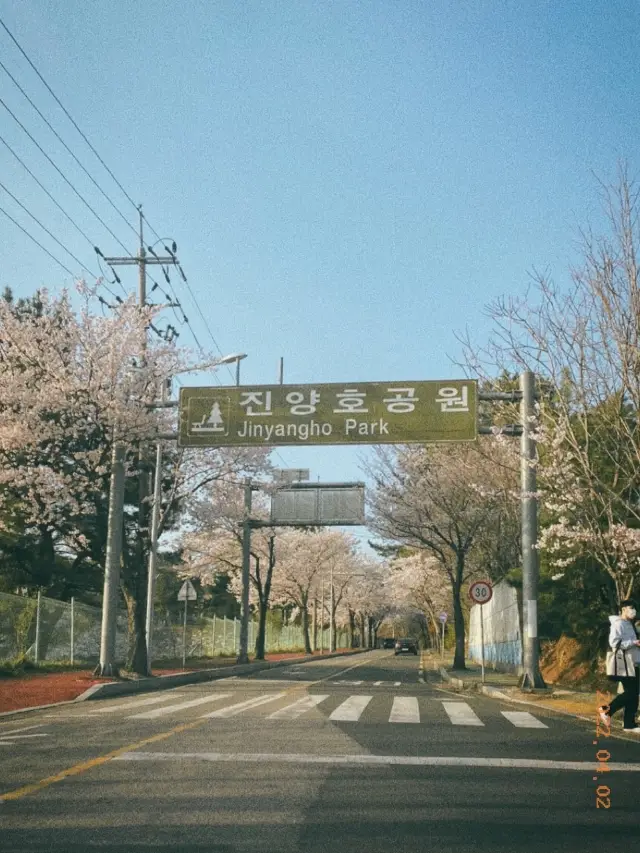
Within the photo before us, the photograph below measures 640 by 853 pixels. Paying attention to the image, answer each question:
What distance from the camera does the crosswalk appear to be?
13.4 m

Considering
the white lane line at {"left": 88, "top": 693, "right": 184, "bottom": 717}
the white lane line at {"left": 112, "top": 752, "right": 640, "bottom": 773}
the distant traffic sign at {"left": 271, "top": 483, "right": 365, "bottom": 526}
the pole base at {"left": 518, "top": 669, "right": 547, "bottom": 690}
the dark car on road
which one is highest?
the distant traffic sign at {"left": 271, "top": 483, "right": 365, "bottom": 526}

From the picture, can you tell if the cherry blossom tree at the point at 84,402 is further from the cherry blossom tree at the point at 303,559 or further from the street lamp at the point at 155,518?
the cherry blossom tree at the point at 303,559

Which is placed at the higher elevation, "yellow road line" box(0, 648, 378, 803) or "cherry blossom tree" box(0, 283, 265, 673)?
"cherry blossom tree" box(0, 283, 265, 673)

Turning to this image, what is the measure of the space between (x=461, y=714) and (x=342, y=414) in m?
8.43

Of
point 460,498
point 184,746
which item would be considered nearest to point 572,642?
point 460,498

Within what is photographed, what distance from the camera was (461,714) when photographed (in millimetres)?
14594

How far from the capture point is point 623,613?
39.5 ft

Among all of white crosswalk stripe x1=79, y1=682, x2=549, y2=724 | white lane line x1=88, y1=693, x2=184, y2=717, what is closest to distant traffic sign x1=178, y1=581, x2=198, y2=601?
white lane line x1=88, y1=693, x2=184, y2=717

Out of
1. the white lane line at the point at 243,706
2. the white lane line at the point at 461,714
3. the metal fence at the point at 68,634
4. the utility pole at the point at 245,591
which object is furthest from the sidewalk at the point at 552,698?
the utility pole at the point at 245,591

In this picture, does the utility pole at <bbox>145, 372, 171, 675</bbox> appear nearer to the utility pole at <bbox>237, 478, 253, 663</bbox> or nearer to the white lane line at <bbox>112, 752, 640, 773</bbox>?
the utility pole at <bbox>237, 478, 253, 663</bbox>

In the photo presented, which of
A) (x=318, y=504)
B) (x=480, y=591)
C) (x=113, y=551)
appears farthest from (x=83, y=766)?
(x=318, y=504)

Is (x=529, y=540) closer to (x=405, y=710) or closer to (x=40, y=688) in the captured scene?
(x=405, y=710)

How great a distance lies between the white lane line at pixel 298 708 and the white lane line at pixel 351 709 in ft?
1.70

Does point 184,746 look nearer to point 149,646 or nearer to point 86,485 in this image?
point 86,485
